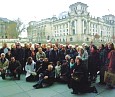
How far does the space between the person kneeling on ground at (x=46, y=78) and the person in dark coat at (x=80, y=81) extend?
1.39m

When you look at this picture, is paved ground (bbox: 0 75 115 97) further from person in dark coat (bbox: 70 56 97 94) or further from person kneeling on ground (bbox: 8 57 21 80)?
person kneeling on ground (bbox: 8 57 21 80)

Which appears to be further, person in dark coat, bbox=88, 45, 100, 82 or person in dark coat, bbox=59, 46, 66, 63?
person in dark coat, bbox=59, 46, 66, 63

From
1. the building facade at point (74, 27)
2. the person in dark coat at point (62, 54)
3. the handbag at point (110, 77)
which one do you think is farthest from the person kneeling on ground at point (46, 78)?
the building facade at point (74, 27)

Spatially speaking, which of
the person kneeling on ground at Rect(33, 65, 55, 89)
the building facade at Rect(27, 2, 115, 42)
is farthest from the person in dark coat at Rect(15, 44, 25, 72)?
the building facade at Rect(27, 2, 115, 42)

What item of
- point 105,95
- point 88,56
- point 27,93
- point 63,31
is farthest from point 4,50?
point 63,31

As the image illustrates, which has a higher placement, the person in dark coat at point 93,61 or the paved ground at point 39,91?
the person in dark coat at point 93,61

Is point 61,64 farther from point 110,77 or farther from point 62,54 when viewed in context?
point 110,77

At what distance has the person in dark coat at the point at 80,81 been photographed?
7.18m

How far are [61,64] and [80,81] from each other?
2.30 metres

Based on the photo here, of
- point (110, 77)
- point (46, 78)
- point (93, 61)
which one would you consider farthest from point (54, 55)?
point (110, 77)

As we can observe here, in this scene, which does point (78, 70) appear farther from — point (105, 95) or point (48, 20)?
point (48, 20)

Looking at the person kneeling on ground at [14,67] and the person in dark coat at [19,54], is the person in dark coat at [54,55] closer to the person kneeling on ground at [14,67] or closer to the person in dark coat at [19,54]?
the person in dark coat at [19,54]

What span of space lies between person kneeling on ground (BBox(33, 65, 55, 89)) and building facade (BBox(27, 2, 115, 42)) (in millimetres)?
69694

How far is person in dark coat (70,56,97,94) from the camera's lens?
23.6 feet
